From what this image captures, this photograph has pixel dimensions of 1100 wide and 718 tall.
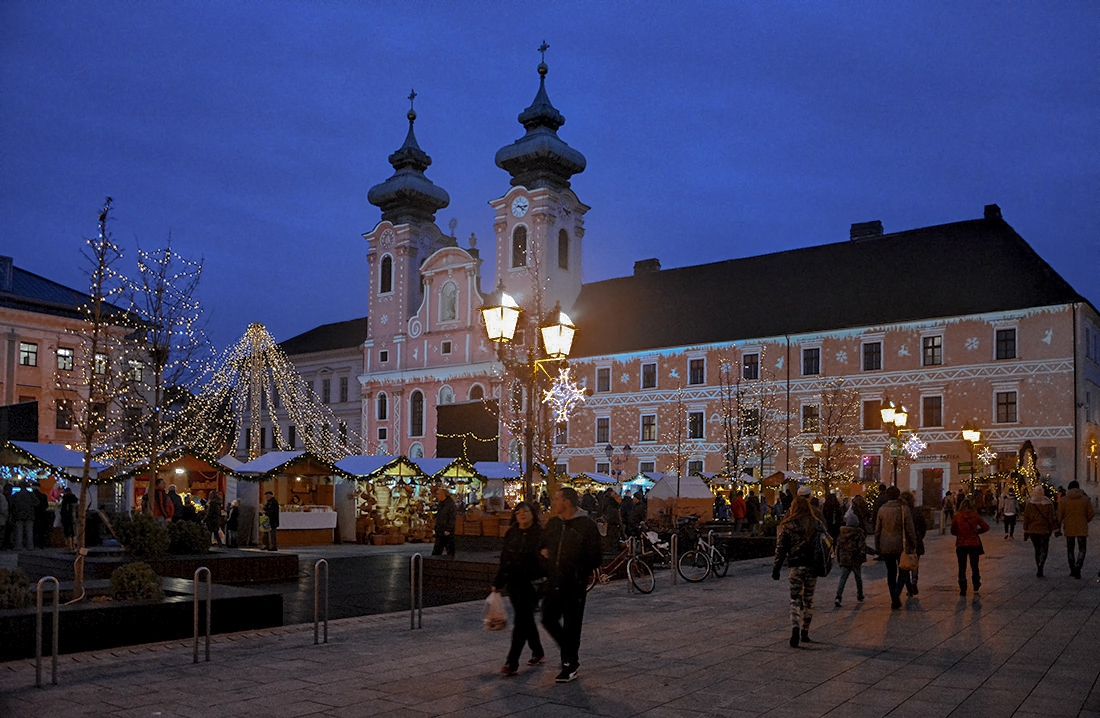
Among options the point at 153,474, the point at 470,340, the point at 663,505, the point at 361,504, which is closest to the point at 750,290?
the point at 470,340

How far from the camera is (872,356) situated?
152 feet

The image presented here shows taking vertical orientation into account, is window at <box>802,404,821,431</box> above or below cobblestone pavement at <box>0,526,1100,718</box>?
above

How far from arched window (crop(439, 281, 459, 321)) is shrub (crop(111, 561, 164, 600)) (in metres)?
49.7

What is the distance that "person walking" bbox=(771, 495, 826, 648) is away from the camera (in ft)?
34.2

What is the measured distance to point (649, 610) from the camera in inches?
556

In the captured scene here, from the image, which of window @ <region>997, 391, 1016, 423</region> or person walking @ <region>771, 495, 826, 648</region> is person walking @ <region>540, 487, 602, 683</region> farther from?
window @ <region>997, 391, 1016, 423</region>

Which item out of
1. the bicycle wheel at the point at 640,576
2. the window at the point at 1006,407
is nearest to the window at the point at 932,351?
the window at the point at 1006,407

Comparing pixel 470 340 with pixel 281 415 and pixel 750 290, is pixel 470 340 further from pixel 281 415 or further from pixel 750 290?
pixel 281 415

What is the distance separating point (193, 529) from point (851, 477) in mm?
32243

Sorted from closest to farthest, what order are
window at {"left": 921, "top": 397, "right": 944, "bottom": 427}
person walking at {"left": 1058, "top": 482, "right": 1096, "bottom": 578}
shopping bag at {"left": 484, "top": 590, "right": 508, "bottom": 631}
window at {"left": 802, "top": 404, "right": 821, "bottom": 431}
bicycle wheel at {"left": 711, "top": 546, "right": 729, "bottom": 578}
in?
shopping bag at {"left": 484, "top": 590, "right": 508, "bottom": 631}, person walking at {"left": 1058, "top": 482, "right": 1096, "bottom": 578}, bicycle wheel at {"left": 711, "top": 546, "right": 729, "bottom": 578}, window at {"left": 921, "top": 397, "right": 944, "bottom": 427}, window at {"left": 802, "top": 404, "right": 821, "bottom": 431}

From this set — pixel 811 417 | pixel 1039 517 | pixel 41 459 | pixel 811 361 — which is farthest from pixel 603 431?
pixel 1039 517

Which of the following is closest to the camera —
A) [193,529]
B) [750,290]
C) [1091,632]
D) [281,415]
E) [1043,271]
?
[1091,632]

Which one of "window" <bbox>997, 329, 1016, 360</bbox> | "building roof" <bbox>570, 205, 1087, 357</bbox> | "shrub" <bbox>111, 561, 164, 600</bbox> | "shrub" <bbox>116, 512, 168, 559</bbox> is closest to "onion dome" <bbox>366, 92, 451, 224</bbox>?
"building roof" <bbox>570, 205, 1087, 357</bbox>

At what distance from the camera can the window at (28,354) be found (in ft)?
161
